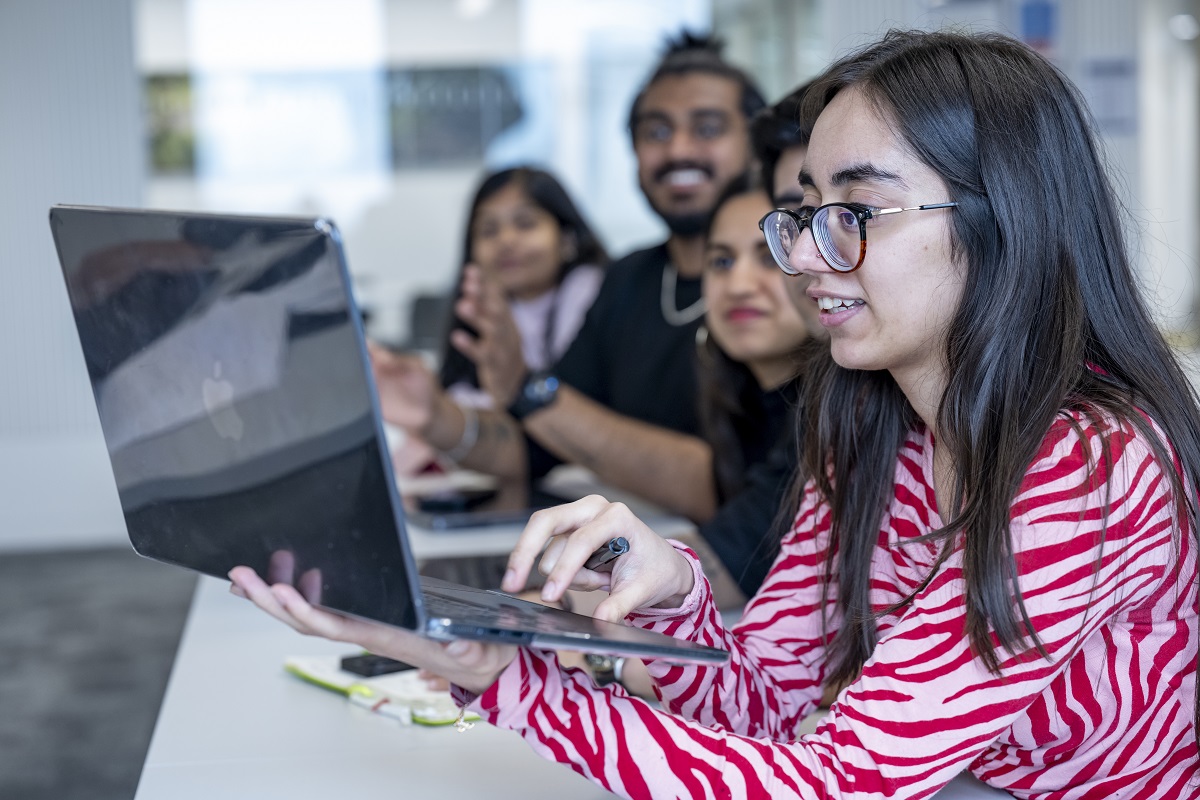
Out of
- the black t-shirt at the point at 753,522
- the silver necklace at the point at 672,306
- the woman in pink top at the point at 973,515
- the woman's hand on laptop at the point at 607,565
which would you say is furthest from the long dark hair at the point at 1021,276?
the silver necklace at the point at 672,306

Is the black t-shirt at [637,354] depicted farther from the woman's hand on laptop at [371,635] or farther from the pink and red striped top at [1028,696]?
the woman's hand on laptop at [371,635]

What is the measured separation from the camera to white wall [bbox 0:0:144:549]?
4848 mm

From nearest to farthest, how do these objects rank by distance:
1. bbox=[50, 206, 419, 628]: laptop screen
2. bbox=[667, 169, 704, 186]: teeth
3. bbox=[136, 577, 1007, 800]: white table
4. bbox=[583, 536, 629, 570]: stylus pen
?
bbox=[50, 206, 419, 628]: laptop screen < bbox=[583, 536, 629, 570]: stylus pen < bbox=[136, 577, 1007, 800]: white table < bbox=[667, 169, 704, 186]: teeth

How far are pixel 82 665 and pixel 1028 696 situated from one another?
3.31 meters

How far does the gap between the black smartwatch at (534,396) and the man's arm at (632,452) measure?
0.02m

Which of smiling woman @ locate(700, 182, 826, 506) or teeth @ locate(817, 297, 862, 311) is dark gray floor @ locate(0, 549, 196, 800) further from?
teeth @ locate(817, 297, 862, 311)

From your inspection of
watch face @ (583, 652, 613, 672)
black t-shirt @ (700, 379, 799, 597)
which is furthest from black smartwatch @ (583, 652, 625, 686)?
black t-shirt @ (700, 379, 799, 597)

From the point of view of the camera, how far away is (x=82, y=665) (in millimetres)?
3656

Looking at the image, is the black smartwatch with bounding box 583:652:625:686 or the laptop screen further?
the black smartwatch with bounding box 583:652:625:686

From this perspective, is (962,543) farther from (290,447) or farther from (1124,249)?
(290,447)

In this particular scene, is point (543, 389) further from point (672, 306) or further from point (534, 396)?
point (672, 306)

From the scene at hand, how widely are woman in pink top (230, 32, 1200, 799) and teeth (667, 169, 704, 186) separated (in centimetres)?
178

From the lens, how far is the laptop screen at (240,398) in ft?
2.33

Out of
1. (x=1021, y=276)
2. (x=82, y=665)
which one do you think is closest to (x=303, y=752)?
(x=1021, y=276)
